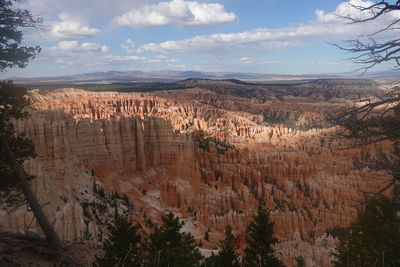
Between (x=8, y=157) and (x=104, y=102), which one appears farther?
(x=104, y=102)

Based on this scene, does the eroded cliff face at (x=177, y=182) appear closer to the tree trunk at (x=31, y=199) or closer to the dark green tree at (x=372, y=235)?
the tree trunk at (x=31, y=199)

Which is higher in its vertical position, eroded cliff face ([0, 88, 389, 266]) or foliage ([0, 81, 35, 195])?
foliage ([0, 81, 35, 195])

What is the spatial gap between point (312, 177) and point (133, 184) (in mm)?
19554

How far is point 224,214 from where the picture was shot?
26781mm

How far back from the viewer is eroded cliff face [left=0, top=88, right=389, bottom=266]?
63.2 feet

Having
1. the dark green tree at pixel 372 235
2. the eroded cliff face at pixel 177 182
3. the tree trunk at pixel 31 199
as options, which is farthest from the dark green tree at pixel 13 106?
the dark green tree at pixel 372 235

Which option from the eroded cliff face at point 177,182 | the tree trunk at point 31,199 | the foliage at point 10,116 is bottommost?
the eroded cliff face at point 177,182

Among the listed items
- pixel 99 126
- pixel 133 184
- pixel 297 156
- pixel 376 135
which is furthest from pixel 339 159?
pixel 376 135

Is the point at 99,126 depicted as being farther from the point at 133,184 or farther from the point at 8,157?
the point at 8,157

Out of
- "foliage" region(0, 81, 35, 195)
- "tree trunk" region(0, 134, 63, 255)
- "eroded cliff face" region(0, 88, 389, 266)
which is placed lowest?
"eroded cliff face" region(0, 88, 389, 266)

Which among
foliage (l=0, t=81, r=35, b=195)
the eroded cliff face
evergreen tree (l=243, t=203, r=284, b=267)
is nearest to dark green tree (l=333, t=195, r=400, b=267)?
evergreen tree (l=243, t=203, r=284, b=267)

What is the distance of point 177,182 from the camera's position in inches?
1191

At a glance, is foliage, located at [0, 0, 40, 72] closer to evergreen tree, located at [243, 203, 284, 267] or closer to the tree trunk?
the tree trunk

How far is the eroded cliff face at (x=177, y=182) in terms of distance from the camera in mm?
19250
